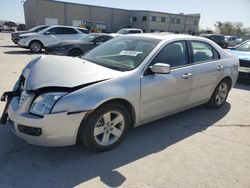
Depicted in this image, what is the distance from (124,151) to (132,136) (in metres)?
0.50

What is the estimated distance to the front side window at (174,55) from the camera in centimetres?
375

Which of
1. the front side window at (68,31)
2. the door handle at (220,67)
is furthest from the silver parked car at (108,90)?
the front side window at (68,31)

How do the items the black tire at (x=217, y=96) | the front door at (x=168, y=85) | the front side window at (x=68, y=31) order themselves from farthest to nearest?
the front side window at (x=68, y=31)
the black tire at (x=217, y=96)
the front door at (x=168, y=85)

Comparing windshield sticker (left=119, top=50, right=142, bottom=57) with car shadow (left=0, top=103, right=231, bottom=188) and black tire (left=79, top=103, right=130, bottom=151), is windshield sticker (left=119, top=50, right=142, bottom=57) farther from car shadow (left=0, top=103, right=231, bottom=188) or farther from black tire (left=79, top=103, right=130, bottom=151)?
car shadow (left=0, top=103, right=231, bottom=188)

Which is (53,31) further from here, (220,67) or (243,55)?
(220,67)

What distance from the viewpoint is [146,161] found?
3.15 meters

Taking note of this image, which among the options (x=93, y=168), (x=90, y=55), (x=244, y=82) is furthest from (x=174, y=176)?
(x=244, y=82)

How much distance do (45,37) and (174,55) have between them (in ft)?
40.5

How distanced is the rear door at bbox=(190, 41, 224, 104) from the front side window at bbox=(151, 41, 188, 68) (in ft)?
0.78

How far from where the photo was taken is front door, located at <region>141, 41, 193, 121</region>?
11.5 feet

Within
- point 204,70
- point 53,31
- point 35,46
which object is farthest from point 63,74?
point 53,31

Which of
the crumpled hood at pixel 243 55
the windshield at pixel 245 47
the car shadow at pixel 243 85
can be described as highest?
the windshield at pixel 245 47

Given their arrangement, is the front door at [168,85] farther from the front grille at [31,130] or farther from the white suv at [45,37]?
the white suv at [45,37]

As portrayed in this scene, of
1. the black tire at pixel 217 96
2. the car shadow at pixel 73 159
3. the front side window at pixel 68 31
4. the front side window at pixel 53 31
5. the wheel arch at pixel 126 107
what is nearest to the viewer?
the car shadow at pixel 73 159
